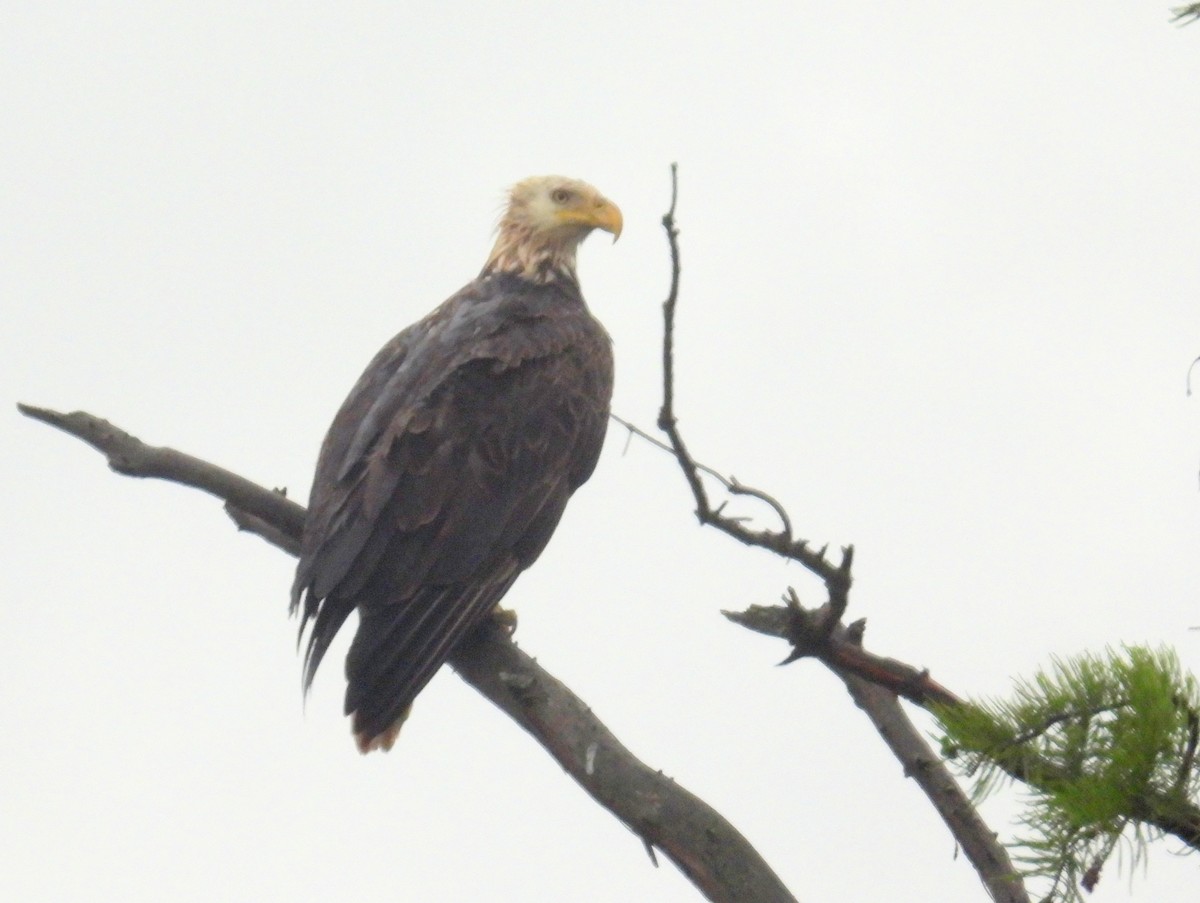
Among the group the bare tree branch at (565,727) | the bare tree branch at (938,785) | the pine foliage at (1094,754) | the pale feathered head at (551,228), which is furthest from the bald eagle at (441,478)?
the pine foliage at (1094,754)

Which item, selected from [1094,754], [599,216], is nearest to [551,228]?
[599,216]

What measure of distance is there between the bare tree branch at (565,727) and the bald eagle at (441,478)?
21 cm

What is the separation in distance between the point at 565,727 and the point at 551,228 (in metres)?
3.76

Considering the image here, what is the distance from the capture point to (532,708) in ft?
13.8

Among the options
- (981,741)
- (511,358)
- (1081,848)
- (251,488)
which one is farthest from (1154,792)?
(511,358)

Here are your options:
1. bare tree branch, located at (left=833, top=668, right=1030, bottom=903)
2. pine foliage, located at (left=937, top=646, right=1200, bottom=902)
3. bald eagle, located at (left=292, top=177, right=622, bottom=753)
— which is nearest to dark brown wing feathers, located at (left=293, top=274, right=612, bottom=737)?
bald eagle, located at (left=292, top=177, right=622, bottom=753)

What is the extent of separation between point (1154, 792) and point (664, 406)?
56.5 inches

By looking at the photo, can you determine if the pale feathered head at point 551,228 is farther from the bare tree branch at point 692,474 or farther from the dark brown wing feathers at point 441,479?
the bare tree branch at point 692,474

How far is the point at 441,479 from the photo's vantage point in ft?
18.7

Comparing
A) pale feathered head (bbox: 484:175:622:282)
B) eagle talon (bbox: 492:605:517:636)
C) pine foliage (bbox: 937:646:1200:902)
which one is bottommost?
pine foliage (bbox: 937:646:1200:902)

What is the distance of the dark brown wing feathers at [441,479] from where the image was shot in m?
5.24

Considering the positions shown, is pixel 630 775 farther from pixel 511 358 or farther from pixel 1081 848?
pixel 511 358

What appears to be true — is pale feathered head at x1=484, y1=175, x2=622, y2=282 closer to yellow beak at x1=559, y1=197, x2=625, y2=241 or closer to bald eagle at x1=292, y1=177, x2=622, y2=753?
yellow beak at x1=559, y1=197, x2=625, y2=241

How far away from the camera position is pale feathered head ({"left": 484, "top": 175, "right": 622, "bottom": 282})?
24.1ft
